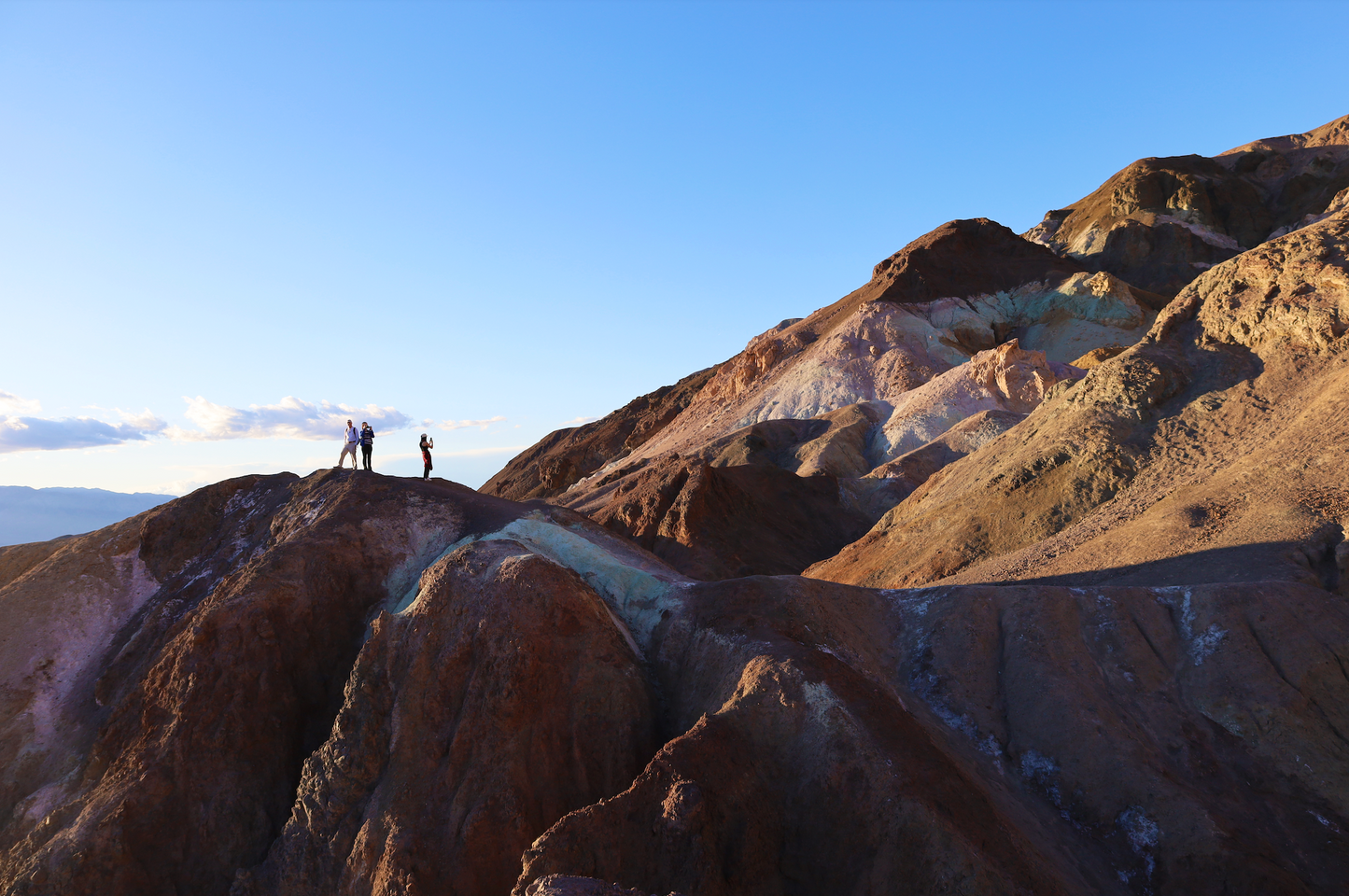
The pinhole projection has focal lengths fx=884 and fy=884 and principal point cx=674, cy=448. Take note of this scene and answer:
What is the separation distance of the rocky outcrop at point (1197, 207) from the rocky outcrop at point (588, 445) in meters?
36.3

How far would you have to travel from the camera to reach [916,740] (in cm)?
1007

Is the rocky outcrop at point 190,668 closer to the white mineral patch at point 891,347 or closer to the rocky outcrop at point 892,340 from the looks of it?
the rocky outcrop at point 892,340

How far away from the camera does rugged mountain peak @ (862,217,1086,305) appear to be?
62.4 m

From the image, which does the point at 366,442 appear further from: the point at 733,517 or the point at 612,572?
the point at 733,517

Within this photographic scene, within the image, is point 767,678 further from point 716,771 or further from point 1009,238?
point 1009,238

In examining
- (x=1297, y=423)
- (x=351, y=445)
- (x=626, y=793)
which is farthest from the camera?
(x=351, y=445)

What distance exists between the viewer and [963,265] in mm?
66688

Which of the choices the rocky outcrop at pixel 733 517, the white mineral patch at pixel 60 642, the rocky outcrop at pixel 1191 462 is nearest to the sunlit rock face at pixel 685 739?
the white mineral patch at pixel 60 642

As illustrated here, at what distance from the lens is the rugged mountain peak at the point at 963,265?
62.4 m

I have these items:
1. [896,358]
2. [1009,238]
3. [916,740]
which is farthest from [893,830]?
[1009,238]

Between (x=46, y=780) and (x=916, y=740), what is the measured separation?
45.7 ft

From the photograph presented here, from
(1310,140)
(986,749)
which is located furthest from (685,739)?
(1310,140)

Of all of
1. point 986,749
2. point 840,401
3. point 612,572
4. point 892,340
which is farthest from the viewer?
point 892,340

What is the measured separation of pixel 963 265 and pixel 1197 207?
87.4 feet
